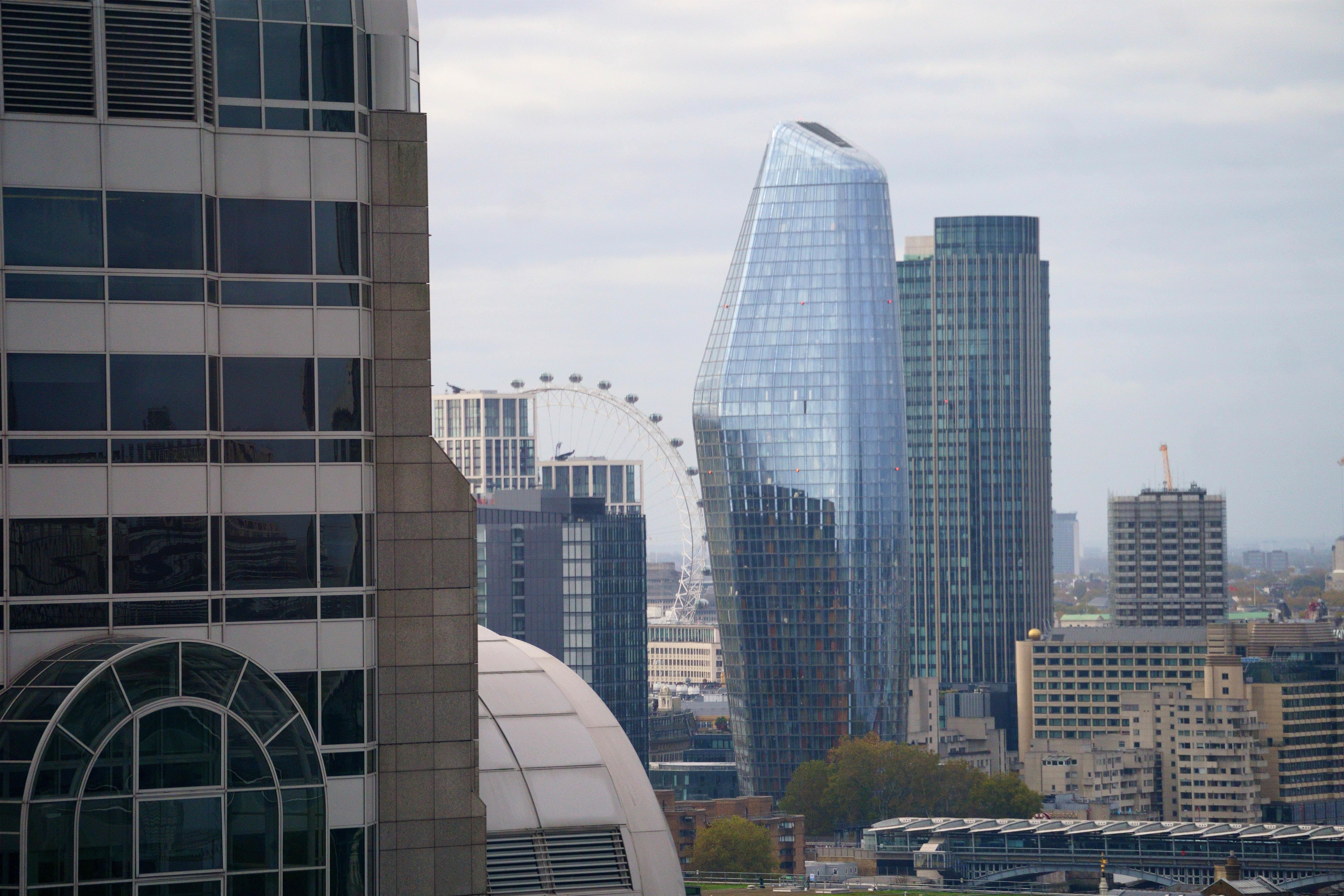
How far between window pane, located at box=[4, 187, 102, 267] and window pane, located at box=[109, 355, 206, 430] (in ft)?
6.66

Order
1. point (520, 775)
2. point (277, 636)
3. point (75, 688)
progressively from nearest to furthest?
point (75, 688), point (277, 636), point (520, 775)

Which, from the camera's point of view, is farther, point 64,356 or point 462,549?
point 462,549

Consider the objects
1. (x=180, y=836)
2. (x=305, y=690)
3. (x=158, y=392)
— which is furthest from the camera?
(x=305, y=690)

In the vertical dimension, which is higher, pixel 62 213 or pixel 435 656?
pixel 62 213

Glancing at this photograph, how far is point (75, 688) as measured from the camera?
3791 cm

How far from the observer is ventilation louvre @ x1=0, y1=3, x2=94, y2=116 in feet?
131

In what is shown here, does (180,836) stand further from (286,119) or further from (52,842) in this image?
(286,119)

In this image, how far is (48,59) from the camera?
40.1 metres

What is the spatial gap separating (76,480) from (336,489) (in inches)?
193

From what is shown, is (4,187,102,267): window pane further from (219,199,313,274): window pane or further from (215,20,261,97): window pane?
(215,20,261,97): window pane

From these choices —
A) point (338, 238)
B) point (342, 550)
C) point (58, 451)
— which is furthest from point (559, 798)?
point (58, 451)

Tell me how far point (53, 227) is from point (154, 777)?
10403mm

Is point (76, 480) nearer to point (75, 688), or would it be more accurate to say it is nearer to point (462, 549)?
point (75, 688)

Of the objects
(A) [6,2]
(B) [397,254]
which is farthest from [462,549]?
(A) [6,2]
